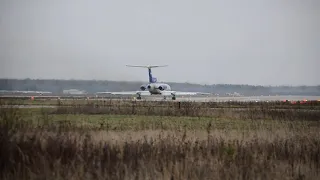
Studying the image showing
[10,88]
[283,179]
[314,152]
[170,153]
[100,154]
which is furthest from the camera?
[10,88]

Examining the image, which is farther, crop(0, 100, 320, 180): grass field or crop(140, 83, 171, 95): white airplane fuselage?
crop(140, 83, 171, 95): white airplane fuselage

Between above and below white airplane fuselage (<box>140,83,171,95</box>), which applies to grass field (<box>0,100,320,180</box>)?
below

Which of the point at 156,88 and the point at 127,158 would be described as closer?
the point at 127,158

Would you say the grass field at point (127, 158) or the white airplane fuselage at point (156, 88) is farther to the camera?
the white airplane fuselage at point (156, 88)

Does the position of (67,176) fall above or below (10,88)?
below

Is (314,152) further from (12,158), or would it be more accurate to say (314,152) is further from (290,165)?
(12,158)

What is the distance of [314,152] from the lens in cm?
1309

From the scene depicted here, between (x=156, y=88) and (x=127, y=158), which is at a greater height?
(x=156, y=88)

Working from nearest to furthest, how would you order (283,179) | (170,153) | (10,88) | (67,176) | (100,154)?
(67,176)
(283,179)
(100,154)
(170,153)
(10,88)

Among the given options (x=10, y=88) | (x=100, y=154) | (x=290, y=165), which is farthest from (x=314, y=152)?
(x=10, y=88)

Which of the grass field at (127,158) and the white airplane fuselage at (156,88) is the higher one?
the white airplane fuselage at (156,88)

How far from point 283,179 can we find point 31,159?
6.29 meters

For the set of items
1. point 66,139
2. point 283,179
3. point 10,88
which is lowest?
point 283,179

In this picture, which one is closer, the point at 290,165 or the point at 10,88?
the point at 290,165
